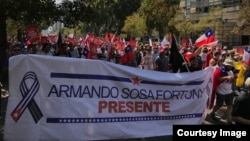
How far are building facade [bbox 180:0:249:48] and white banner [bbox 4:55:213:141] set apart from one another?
160ft

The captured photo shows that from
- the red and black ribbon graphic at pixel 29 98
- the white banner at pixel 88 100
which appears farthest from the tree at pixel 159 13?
the red and black ribbon graphic at pixel 29 98

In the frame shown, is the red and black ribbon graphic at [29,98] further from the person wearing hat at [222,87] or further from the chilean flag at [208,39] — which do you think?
the chilean flag at [208,39]

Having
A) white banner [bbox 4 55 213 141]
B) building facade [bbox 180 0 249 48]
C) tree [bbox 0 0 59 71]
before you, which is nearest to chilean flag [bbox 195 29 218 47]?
white banner [bbox 4 55 213 141]

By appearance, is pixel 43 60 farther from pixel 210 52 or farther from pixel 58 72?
pixel 210 52

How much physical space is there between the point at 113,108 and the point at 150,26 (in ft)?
202

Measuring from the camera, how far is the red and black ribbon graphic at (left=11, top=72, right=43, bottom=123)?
7.30m

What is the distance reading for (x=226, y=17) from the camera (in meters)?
74.0

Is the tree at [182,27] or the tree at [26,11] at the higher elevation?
the tree at [26,11]

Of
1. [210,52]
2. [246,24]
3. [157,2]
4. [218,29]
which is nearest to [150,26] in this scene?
[157,2]

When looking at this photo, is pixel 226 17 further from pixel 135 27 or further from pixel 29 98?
pixel 29 98

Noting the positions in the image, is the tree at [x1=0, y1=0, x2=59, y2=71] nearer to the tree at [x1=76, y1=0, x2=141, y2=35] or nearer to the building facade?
the building facade

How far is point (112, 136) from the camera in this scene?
7.98 m

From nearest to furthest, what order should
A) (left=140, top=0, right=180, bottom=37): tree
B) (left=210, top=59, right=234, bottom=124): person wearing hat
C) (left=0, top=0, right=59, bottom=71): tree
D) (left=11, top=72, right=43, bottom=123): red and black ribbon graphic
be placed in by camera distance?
1. (left=11, top=72, right=43, bottom=123): red and black ribbon graphic
2. (left=210, top=59, right=234, bottom=124): person wearing hat
3. (left=0, top=0, right=59, bottom=71): tree
4. (left=140, top=0, right=180, bottom=37): tree

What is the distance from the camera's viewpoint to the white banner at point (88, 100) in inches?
288
